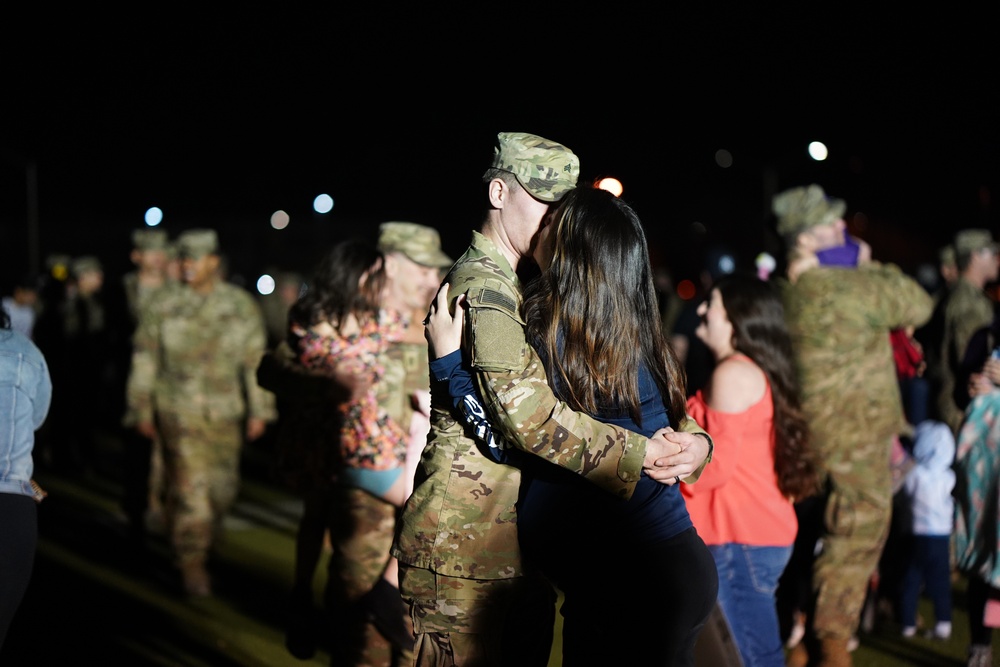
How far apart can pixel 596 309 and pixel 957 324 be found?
18.8 feet

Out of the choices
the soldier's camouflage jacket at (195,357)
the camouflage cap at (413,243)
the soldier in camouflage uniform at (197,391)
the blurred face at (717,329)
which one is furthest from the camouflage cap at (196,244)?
the blurred face at (717,329)

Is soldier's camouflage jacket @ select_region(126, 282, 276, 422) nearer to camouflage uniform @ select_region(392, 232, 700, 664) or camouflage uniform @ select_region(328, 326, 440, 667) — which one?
camouflage uniform @ select_region(328, 326, 440, 667)

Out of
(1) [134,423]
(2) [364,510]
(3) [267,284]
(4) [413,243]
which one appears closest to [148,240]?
(1) [134,423]

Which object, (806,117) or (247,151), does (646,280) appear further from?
(247,151)

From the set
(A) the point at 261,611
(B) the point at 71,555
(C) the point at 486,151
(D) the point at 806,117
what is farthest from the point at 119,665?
(C) the point at 486,151

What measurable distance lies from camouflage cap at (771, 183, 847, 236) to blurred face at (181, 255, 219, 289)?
3.90m

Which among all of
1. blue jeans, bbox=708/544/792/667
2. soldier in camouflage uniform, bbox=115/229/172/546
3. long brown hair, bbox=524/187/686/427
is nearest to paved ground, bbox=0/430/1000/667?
soldier in camouflage uniform, bbox=115/229/172/546

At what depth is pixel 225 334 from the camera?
7141 millimetres

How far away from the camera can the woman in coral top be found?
413cm

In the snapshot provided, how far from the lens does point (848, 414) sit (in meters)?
5.15

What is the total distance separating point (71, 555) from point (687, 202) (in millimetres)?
37634

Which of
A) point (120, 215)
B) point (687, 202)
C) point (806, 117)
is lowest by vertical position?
point (120, 215)

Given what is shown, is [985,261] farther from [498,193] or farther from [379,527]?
[498,193]

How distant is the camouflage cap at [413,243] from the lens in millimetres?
5562
